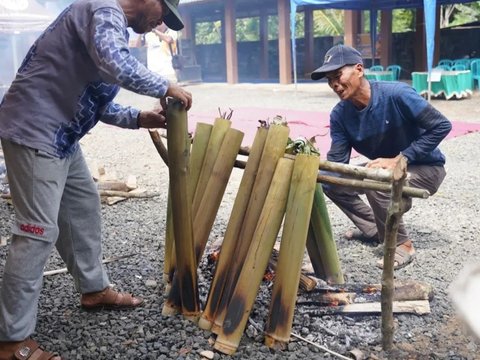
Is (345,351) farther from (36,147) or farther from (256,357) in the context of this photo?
(36,147)

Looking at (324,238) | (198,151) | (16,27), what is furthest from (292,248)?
(16,27)

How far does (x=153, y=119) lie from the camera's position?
3102mm

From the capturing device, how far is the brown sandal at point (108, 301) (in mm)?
3312

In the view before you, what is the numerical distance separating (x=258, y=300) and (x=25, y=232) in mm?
1385

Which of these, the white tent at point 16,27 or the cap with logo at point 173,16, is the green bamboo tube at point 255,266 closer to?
the cap with logo at point 173,16

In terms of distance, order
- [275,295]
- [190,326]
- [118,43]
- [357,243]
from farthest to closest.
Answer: [357,243]
[190,326]
[275,295]
[118,43]

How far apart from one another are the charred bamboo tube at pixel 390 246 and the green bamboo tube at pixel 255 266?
0.54 m

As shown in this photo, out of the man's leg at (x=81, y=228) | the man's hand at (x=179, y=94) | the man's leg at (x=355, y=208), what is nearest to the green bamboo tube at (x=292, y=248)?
the man's hand at (x=179, y=94)

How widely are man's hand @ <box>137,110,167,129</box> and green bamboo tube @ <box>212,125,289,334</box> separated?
60cm

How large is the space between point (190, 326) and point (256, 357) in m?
0.47

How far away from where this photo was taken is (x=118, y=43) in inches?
98.4

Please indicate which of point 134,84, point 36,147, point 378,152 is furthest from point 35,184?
point 378,152

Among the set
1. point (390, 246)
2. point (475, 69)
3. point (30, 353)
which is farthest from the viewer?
point (475, 69)

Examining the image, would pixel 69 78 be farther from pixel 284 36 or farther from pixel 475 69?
pixel 284 36
